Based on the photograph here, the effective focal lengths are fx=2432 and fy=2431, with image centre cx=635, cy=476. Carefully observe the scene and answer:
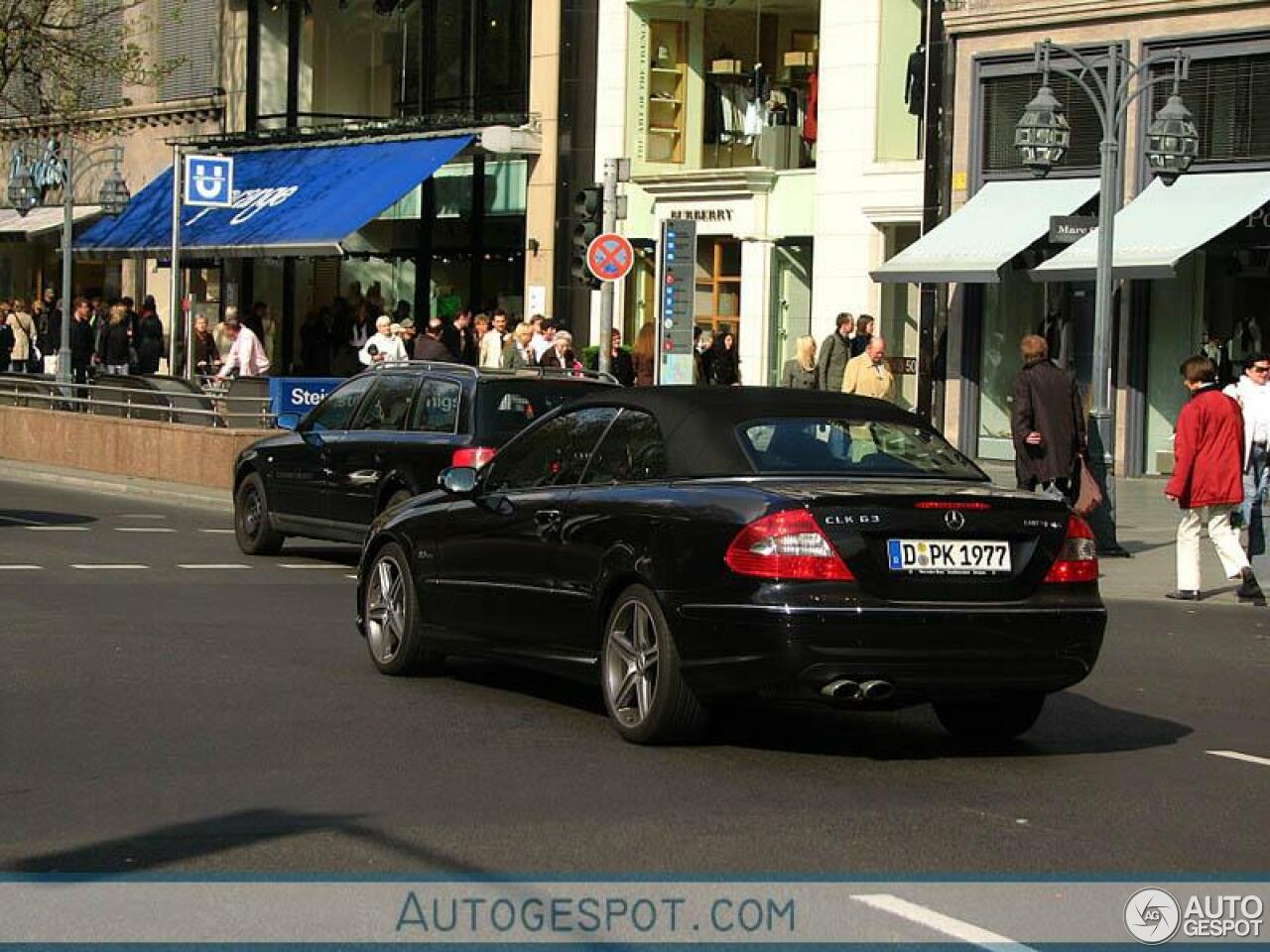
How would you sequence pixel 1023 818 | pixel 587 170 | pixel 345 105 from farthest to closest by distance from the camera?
1. pixel 345 105
2. pixel 587 170
3. pixel 1023 818

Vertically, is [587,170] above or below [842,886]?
above

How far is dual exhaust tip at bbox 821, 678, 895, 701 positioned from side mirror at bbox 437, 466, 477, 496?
2.62 m

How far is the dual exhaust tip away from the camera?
927 centimetres

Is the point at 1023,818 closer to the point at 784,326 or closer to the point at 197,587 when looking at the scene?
the point at 197,587

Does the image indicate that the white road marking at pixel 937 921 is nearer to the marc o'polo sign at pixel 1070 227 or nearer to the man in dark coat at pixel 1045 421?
the man in dark coat at pixel 1045 421

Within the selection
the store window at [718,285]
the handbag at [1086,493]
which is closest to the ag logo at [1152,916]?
the handbag at [1086,493]

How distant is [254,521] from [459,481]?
28.4ft

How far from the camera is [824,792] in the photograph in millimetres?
8836

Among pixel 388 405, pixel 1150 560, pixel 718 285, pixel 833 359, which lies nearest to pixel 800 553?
pixel 388 405

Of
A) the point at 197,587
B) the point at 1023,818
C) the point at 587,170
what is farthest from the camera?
the point at 587,170

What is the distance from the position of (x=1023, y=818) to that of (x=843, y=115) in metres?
27.1

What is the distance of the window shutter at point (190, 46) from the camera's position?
46.4m

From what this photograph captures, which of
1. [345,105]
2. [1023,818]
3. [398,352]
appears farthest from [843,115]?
[1023,818]

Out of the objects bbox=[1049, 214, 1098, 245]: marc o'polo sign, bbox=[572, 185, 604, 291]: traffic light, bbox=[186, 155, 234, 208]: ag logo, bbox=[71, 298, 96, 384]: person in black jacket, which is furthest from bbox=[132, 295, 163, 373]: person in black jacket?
bbox=[1049, 214, 1098, 245]: marc o'polo sign
